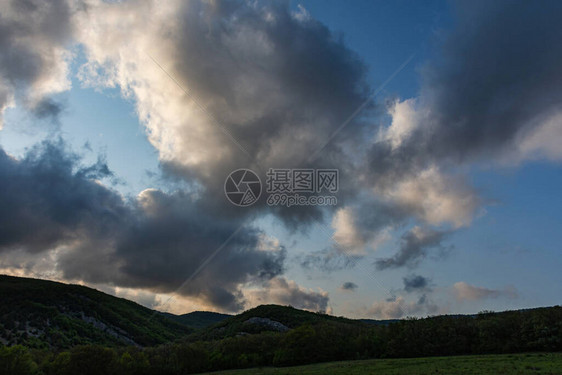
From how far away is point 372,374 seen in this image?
75500mm

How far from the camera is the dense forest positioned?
104m

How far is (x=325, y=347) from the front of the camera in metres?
134

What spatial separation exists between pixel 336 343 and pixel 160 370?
62.1 metres

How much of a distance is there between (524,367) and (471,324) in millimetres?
57927

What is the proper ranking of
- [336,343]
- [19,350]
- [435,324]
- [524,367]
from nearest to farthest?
[524,367]
[19,350]
[435,324]
[336,343]

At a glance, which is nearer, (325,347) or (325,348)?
(325,348)

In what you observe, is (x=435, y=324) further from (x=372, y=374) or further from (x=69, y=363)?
(x=69, y=363)

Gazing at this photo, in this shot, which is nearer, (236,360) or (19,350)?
(19,350)

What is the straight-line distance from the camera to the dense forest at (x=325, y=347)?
10362 centimetres

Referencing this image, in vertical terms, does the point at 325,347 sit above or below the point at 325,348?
above

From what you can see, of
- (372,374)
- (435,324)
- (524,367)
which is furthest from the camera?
(435,324)

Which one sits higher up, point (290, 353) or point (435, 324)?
point (435, 324)

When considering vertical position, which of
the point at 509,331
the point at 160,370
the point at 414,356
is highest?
the point at 509,331

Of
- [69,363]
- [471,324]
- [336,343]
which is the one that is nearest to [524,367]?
[471,324]
